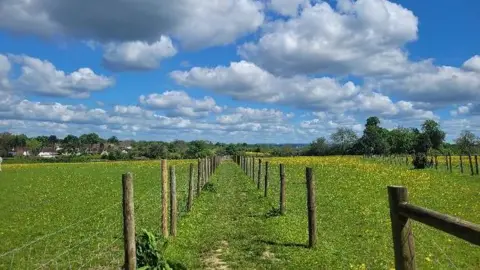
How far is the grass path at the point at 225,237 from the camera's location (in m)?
9.98

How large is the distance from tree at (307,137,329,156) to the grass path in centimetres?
13356

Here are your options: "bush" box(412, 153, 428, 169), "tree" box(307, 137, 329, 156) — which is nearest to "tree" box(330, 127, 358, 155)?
"tree" box(307, 137, 329, 156)

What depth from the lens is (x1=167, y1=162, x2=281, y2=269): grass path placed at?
9.98 meters

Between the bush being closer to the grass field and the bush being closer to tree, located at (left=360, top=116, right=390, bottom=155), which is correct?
the grass field

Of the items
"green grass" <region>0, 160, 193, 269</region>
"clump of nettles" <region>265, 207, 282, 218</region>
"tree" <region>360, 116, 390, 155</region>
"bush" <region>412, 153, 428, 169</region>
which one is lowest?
"green grass" <region>0, 160, 193, 269</region>

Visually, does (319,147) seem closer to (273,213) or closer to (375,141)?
(375,141)

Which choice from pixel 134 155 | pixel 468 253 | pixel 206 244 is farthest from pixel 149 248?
pixel 134 155

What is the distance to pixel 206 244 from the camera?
38.4 feet

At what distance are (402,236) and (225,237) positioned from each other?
7793mm

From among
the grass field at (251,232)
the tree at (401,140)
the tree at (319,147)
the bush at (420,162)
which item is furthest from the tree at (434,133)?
the grass field at (251,232)

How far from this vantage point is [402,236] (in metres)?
5.16

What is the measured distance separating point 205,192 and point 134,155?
389 feet

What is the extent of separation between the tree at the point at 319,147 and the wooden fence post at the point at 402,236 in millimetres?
145397

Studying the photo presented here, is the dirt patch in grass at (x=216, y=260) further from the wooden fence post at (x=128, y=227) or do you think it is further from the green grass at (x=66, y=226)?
the wooden fence post at (x=128, y=227)
